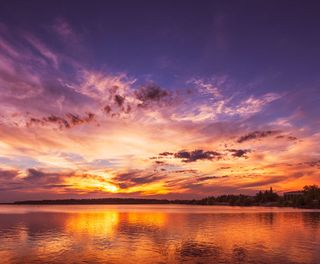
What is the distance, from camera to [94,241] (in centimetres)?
6106

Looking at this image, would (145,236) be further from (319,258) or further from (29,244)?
(319,258)

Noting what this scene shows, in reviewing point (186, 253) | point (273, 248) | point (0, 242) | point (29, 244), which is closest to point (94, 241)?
point (29, 244)

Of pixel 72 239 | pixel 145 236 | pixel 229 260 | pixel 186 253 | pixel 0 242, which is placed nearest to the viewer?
pixel 229 260

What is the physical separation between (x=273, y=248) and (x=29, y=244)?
115ft

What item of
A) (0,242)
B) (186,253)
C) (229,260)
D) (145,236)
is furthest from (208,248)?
(0,242)

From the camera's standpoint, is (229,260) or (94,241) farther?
(94,241)

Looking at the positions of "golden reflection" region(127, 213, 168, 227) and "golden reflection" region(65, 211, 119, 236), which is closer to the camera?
"golden reflection" region(65, 211, 119, 236)

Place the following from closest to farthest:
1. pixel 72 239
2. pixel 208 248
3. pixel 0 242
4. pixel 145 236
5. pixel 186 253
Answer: pixel 186 253 → pixel 208 248 → pixel 0 242 → pixel 72 239 → pixel 145 236

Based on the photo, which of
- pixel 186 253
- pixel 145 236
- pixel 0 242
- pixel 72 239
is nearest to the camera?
pixel 186 253

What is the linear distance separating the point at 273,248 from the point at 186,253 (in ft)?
43.9

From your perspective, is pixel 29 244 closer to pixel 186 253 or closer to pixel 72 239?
pixel 72 239

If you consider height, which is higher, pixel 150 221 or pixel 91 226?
pixel 150 221

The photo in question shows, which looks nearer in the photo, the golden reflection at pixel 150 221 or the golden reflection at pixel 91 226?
the golden reflection at pixel 91 226

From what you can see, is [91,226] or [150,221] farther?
[150,221]
